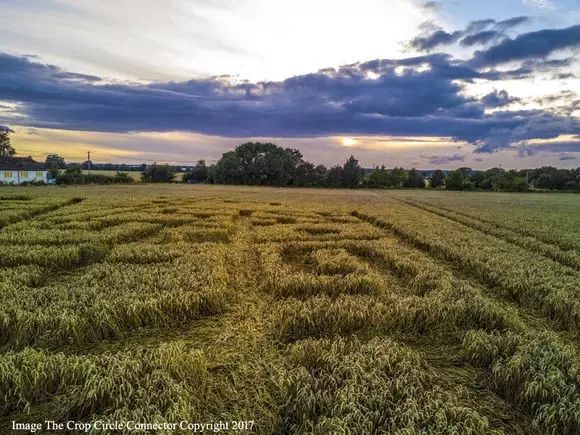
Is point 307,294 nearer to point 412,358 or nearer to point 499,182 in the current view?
point 412,358

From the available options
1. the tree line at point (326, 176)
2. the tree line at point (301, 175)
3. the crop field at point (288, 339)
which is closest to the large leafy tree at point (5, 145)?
the tree line at point (301, 175)

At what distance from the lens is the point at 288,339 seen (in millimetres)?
7684

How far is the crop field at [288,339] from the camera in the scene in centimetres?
497

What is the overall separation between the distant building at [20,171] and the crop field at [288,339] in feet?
310

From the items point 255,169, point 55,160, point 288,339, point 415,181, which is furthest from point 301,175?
point 55,160

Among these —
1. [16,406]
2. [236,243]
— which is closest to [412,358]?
[16,406]

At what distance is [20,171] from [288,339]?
358 ft

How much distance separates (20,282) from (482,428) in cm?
1111

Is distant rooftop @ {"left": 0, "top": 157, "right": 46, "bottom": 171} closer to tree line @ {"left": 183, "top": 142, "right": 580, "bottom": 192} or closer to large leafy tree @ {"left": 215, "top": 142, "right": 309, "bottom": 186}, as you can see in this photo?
tree line @ {"left": 183, "top": 142, "right": 580, "bottom": 192}

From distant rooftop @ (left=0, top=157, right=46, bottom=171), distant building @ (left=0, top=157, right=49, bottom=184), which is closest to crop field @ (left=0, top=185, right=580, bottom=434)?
distant building @ (left=0, top=157, right=49, bottom=184)

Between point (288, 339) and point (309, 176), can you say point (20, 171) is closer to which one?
point (309, 176)

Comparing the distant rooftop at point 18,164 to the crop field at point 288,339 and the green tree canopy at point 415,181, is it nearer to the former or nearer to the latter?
the crop field at point 288,339

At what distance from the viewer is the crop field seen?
497 cm

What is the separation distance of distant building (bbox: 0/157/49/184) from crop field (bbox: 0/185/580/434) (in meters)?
94.6
